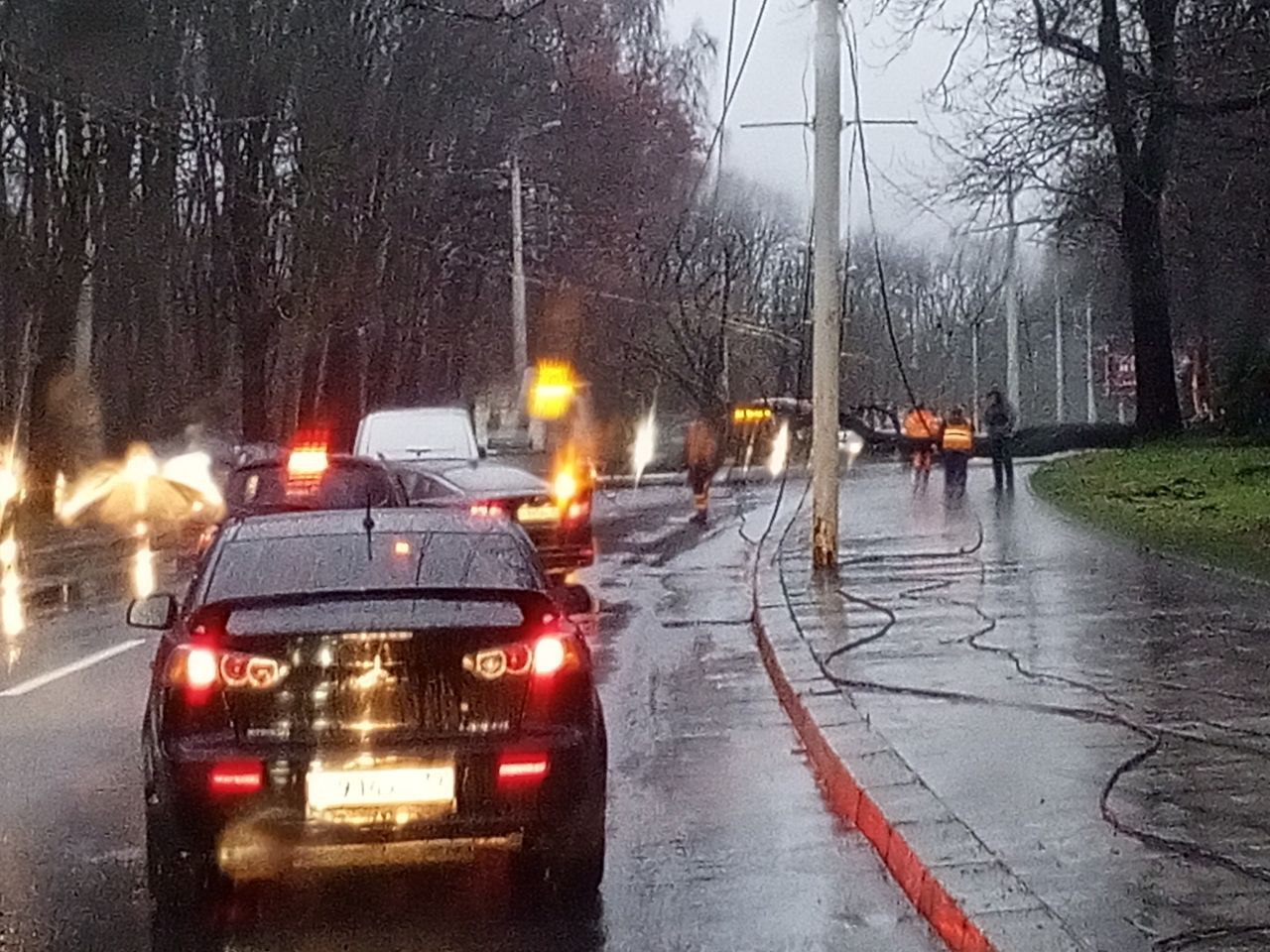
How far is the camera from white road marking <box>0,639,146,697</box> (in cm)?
1333

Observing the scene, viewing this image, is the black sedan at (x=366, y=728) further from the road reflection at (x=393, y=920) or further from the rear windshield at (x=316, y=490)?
the rear windshield at (x=316, y=490)

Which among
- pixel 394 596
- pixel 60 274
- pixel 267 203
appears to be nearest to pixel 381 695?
pixel 394 596

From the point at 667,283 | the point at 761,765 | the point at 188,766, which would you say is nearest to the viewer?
the point at 188,766

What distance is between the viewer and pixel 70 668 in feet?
46.9

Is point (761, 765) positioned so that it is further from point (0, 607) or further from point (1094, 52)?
point (1094, 52)

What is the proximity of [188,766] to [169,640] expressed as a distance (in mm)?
688

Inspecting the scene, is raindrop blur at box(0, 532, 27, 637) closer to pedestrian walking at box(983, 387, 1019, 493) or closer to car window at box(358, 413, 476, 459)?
car window at box(358, 413, 476, 459)

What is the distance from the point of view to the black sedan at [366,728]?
23.6 ft

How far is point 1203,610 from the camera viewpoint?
14.8m

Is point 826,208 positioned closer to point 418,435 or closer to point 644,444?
point 418,435

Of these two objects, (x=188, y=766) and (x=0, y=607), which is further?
(x=0, y=607)

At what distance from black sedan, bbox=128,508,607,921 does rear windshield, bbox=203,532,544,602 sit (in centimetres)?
2

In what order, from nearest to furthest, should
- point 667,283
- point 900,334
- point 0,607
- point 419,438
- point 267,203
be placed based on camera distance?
point 0,607 → point 419,438 → point 267,203 → point 667,283 → point 900,334

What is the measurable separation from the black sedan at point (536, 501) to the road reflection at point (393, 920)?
1124 cm
